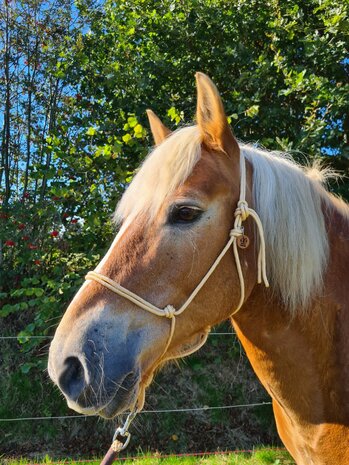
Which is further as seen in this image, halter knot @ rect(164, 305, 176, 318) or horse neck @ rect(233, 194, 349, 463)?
horse neck @ rect(233, 194, 349, 463)

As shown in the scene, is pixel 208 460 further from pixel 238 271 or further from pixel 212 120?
pixel 212 120

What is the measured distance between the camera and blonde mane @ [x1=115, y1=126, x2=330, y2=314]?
1.57 metres

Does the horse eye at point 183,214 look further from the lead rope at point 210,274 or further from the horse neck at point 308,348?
the horse neck at point 308,348

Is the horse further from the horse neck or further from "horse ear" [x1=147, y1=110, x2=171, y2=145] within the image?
"horse ear" [x1=147, y1=110, x2=171, y2=145]

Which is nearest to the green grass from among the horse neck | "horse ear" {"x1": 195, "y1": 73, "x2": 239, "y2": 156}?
the horse neck

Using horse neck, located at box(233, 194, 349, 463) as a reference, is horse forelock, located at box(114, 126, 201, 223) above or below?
above

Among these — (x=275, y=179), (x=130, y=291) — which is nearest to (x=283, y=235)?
(x=275, y=179)

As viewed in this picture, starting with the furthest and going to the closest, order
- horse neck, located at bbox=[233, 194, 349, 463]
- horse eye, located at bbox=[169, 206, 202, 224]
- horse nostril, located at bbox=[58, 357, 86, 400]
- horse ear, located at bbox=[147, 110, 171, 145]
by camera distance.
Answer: horse ear, located at bbox=[147, 110, 171, 145]
horse neck, located at bbox=[233, 194, 349, 463]
horse eye, located at bbox=[169, 206, 202, 224]
horse nostril, located at bbox=[58, 357, 86, 400]

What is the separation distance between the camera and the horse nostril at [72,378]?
4.24 feet

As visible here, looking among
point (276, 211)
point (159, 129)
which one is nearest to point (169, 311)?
point (276, 211)

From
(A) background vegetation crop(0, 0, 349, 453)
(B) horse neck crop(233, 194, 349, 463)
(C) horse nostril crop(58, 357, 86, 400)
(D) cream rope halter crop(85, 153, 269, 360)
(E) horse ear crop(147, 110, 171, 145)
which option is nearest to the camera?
(C) horse nostril crop(58, 357, 86, 400)

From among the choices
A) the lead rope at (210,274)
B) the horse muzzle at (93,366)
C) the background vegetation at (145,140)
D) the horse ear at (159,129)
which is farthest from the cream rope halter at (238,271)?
the background vegetation at (145,140)

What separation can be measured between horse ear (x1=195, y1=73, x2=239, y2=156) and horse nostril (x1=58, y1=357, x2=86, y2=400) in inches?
38.1

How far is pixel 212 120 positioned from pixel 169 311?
773 millimetres
